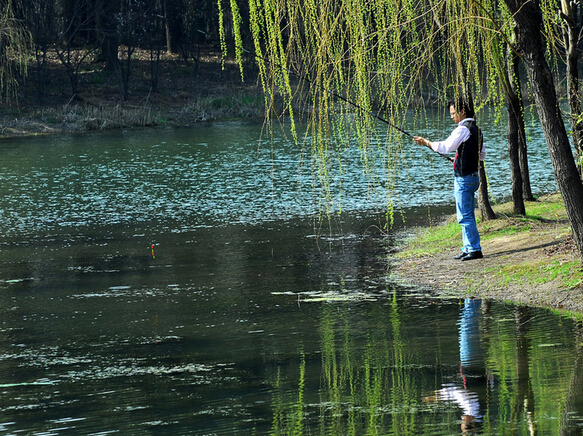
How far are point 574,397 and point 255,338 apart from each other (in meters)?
3.01

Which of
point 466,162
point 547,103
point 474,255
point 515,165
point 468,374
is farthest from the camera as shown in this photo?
point 515,165

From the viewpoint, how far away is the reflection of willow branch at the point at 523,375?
16.7 ft

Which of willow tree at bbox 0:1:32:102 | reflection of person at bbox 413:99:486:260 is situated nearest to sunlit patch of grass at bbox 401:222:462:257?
reflection of person at bbox 413:99:486:260

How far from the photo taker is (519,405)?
528cm

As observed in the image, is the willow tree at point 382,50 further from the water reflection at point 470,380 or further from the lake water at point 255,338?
the water reflection at point 470,380

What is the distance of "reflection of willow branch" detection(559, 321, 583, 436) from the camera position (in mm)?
4820

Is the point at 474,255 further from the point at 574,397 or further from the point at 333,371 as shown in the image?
the point at 574,397

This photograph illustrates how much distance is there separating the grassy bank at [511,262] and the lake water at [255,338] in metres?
0.35

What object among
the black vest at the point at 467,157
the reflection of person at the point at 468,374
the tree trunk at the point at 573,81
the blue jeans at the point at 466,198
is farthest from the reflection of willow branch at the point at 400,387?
the tree trunk at the point at 573,81

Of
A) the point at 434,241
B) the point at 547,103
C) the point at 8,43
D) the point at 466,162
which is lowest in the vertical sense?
the point at 434,241

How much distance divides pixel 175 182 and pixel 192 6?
36217mm

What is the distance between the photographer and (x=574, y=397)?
5.36 m

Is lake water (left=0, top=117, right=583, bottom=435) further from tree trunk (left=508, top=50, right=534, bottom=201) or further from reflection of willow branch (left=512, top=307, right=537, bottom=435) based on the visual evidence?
tree trunk (left=508, top=50, right=534, bottom=201)

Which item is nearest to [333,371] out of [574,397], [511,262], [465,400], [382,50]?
[465,400]
